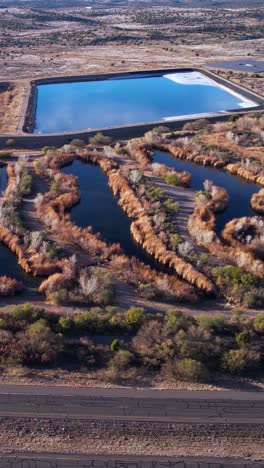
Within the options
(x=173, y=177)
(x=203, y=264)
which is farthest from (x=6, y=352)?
(x=173, y=177)

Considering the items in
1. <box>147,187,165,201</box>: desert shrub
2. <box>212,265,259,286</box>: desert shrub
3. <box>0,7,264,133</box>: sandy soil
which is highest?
<box>0,7,264,133</box>: sandy soil

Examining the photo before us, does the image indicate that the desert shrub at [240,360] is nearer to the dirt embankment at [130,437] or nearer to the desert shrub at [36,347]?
the dirt embankment at [130,437]

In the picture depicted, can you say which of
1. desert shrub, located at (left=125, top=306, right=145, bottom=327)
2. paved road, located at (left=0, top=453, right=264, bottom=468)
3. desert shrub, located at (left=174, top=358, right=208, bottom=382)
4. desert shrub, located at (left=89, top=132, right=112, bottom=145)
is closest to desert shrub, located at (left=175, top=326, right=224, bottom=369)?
desert shrub, located at (left=174, top=358, right=208, bottom=382)

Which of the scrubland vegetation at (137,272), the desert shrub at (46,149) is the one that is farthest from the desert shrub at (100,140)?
the desert shrub at (46,149)

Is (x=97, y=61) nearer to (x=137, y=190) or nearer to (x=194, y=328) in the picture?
(x=137, y=190)

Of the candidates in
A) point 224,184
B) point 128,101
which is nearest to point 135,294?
point 224,184

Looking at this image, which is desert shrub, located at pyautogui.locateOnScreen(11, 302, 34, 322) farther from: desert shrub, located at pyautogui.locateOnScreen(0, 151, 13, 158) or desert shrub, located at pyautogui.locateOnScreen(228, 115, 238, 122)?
desert shrub, located at pyautogui.locateOnScreen(228, 115, 238, 122)

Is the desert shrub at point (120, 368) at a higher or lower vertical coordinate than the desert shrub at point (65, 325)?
lower
